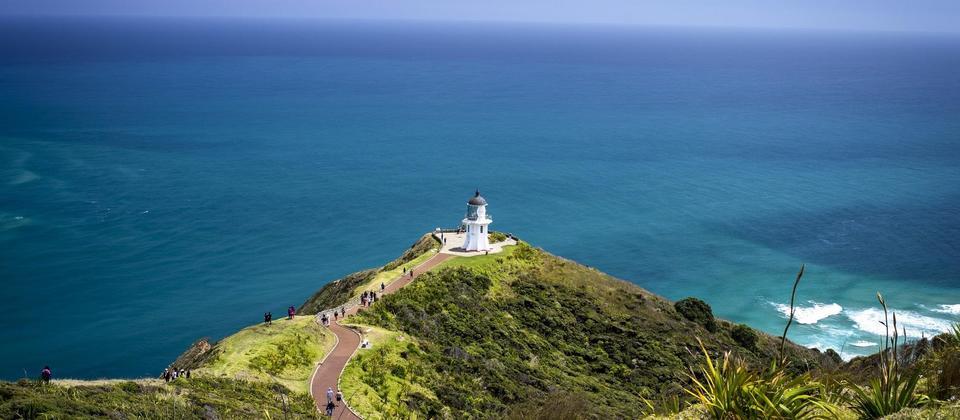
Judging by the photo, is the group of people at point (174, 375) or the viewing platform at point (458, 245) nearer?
the group of people at point (174, 375)

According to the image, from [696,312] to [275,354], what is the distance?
29.7m

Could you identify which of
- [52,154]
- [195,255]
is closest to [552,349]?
[195,255]

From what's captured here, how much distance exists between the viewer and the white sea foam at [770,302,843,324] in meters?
70.9

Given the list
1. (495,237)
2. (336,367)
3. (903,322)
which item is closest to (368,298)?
(336,367)

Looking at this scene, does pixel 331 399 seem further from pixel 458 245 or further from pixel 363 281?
pixel 458 245

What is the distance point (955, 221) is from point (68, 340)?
93490mm

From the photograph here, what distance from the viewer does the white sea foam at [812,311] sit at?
70.9 meters

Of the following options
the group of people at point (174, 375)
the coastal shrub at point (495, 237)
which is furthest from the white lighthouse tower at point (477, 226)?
A: the group of people at point (174, 375)

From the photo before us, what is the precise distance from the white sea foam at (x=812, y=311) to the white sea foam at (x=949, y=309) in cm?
794

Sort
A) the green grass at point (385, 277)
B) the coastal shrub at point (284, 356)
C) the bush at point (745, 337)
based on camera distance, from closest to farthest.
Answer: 1. the coastal shrub at point (284, 356)
2. the green grass at point (385, 277)
3. the bush at point (745, 337)

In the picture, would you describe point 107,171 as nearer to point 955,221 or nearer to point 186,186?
point 186,186

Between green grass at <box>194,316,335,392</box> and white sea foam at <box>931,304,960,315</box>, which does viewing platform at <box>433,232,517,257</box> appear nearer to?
green grass at <box>194,316,335,392</box>

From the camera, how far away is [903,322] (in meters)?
68.1

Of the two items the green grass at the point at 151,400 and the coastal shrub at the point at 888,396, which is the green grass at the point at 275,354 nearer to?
the green grass at the point at 151,400
